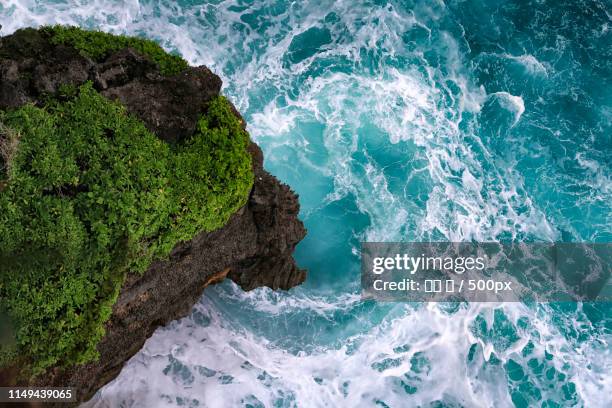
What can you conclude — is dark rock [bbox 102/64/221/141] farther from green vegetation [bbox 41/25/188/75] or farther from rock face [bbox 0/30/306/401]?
green vegetation [bbox 41/25/188/75]

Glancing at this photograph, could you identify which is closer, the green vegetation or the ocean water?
the green vegetation

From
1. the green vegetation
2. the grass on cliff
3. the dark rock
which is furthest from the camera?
the green vegetation

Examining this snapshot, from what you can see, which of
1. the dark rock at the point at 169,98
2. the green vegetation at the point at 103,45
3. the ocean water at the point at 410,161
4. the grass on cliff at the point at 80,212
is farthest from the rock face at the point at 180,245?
the ocean water at the point at 410,161

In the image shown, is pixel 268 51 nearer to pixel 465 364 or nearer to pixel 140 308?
pixel 140 308

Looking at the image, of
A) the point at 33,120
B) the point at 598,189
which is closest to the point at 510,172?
the point at 598,189

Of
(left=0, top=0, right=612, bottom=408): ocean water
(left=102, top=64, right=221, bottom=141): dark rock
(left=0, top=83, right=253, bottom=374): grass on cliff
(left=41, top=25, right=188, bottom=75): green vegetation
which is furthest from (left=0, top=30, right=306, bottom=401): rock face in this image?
(left=0, top=0, right=612, bottom=408): ocean water

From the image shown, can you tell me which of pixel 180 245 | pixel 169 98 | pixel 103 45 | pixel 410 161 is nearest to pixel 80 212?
pixel 180 245
